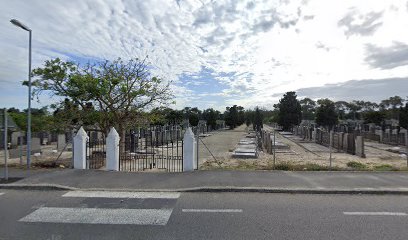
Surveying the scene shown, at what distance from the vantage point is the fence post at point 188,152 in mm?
11391

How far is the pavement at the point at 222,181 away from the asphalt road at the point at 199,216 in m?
0.36

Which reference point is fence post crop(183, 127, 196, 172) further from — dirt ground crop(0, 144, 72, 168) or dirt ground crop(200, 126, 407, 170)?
dirt ground crop(0, 144, 72, 168)

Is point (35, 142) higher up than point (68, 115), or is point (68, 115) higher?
point (68, 115)

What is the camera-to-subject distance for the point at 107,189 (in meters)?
8.57

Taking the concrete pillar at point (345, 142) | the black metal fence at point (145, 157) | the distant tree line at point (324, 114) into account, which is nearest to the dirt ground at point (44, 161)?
the black metal fence at point (145, 157)

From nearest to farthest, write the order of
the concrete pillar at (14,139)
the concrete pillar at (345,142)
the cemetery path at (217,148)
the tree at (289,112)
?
the cemetery path at (217,148) < the concrete pillar at (345,142) < the concrete pillar at (14,139) < the tree at (289,112)

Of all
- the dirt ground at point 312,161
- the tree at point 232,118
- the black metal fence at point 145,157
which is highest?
the tree at point 232,118

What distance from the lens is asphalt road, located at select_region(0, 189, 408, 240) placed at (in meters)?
5.32

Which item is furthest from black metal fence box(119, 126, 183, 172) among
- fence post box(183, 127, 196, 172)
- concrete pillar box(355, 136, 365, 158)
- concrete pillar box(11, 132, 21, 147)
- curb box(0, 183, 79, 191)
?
concrete pillar box(355, 136, 365, 158)

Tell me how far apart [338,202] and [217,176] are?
11.7ft

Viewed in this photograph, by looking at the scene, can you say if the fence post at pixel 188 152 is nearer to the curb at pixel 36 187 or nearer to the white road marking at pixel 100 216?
the curb at pixel 36 187

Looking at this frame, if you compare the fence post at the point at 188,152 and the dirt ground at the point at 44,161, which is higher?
the fence post at the point at 188,152

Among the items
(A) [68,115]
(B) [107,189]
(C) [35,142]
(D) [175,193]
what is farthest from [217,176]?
(C) [35,142]

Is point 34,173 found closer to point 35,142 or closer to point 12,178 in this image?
point 12,178
